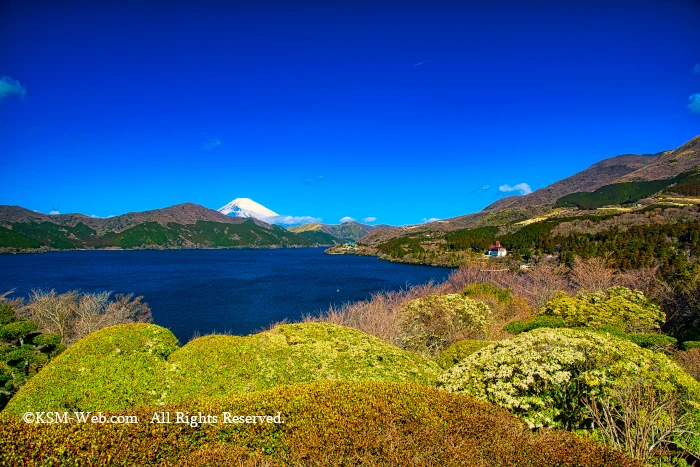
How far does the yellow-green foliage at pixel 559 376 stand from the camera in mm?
7574

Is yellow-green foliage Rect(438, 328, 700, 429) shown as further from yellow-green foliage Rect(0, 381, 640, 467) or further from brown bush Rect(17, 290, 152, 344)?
brown bush Rect(17, 290, 152, 344)

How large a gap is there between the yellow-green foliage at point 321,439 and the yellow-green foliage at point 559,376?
6.89ft

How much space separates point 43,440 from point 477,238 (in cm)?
13437

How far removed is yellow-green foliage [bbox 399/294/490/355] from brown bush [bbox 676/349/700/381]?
833 cm

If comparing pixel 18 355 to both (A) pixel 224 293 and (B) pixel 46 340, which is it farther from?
(A) pixel 224 293

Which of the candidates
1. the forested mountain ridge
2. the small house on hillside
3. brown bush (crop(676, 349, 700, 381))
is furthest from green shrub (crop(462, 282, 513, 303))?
the small house on hillside

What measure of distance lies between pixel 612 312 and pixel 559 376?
54.5ft

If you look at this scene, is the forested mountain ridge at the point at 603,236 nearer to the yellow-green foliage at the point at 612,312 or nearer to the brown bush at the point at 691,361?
the yellow-green foliage at the point at 612,312

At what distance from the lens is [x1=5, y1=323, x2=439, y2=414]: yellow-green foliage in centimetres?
868

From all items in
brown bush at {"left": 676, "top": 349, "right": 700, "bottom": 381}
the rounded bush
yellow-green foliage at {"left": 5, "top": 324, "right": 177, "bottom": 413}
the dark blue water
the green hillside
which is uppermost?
the green hillside

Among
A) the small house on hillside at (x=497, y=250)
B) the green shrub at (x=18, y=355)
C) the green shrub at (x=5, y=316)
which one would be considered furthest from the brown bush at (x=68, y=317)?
the small house on hillside at (x=497, y=250)

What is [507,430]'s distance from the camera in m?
5.25

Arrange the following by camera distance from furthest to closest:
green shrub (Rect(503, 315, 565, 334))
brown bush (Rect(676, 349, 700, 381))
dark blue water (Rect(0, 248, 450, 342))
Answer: dark blue water (Rect(0, 248, 450, 342))
green shrub (Rect(503, 315, 565, 334))
brown bush (Rect(676, 349, 700, 381))

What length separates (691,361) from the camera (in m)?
12.0
